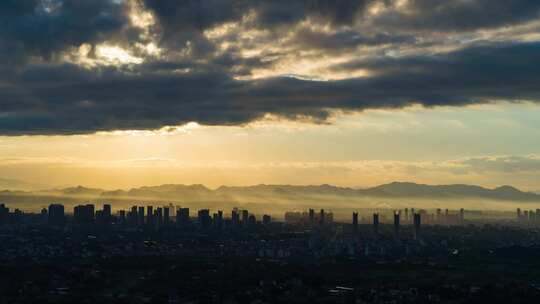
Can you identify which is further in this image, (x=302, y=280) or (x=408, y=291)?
(x=302, y=280)

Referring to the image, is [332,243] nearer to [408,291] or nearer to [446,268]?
[446,268]

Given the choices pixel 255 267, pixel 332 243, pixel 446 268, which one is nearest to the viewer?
pixel 255 267

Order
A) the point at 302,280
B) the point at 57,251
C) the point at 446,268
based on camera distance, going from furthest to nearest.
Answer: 1. the point at 57,251
2. the point at 446,268
3. the point at 302,280

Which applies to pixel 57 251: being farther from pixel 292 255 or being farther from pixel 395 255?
pixel 395 255

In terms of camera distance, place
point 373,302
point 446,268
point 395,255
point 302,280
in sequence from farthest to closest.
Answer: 1. point 395,255
2. point 446,268
3. point 302,280
4. point 373,302

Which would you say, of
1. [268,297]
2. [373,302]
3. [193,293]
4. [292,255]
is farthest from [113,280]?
[292,255]

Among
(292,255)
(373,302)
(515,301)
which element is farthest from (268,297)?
(292,255)

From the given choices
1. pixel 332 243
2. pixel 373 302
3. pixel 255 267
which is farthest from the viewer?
pixel 332 243

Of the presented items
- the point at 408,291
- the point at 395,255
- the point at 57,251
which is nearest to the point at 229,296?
the point at 408,291

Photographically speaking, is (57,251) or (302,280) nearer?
(302,280)
